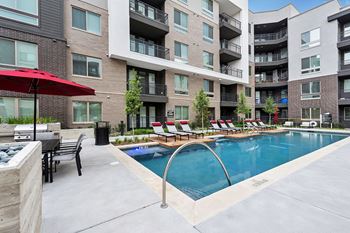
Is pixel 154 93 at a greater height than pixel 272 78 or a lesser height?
lesser

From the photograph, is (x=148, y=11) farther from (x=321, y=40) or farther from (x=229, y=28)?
(x=321, y=40)

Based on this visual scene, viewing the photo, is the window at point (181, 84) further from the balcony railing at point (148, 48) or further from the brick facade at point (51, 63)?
the brick facade at point (51, 63)

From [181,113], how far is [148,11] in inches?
402

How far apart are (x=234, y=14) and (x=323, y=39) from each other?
39.4ft

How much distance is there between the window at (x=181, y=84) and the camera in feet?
56.1

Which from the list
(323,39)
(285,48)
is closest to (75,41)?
(323,39)

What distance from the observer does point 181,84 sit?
17531 millimetres

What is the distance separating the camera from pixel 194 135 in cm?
1257

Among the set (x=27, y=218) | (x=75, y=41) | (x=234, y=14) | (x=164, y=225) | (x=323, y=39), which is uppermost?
(x=234, y=14)

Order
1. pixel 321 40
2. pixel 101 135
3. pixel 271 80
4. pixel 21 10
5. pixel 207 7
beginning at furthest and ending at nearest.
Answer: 1. pixel 271 80
2. pixel 321 40
3. pixel 207 7
4. pixel 21 10
5. pixel 101 135

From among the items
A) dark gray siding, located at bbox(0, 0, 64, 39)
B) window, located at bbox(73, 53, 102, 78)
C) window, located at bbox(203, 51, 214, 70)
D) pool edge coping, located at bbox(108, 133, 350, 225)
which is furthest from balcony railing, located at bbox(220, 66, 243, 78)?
pool edge coping, located at bbox(108, 133, 350, 225)

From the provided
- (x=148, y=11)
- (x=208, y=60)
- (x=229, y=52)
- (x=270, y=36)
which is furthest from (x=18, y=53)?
(x=270, y=36)

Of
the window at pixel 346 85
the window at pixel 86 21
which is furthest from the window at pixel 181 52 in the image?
the window at pixel 346 85

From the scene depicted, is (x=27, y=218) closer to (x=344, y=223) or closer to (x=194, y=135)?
(x=344, y=223)
